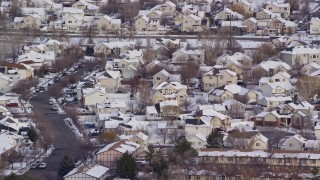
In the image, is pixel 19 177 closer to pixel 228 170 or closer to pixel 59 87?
pixel 228 170

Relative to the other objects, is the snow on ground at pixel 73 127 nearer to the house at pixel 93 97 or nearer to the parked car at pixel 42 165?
the house at pixel 93 97

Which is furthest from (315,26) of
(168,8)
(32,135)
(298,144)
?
(32,135)

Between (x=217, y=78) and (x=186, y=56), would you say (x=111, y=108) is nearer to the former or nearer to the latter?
(x=217, y=78)

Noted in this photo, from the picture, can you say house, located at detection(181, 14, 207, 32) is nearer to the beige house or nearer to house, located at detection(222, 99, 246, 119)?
the beige house

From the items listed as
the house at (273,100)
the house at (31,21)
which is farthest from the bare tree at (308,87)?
the house at (31,21)

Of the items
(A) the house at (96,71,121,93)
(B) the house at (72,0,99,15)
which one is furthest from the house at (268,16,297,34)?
(A) the house at (96,71,121,93)
